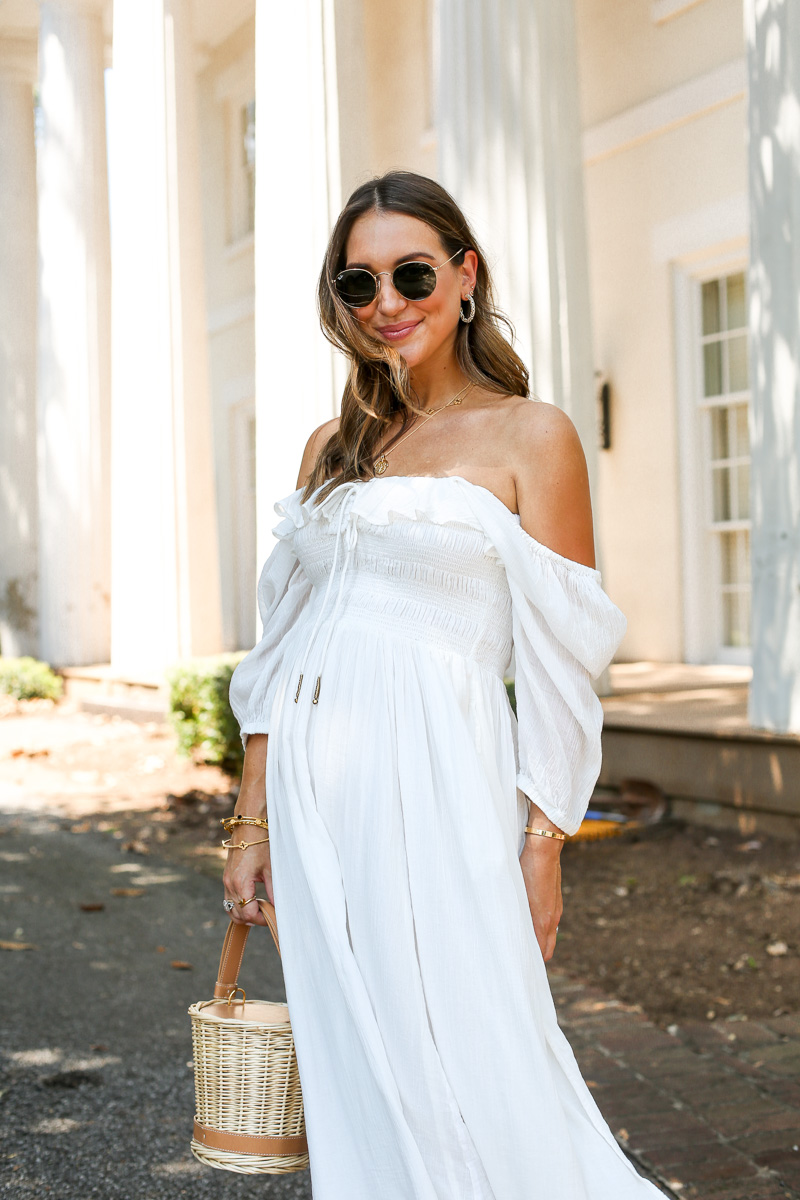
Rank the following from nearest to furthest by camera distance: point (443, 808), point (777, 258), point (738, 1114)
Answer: point (443, 808) → point (738, 1114) → point (777, 258)

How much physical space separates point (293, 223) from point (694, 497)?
12.5ft

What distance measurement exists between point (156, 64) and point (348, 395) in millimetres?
9919

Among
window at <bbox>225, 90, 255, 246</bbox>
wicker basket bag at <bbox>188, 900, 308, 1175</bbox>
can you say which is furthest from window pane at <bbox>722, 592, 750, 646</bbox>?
window at <bbox>225, 90, 255, 246</bbox>

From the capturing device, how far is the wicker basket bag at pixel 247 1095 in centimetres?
198

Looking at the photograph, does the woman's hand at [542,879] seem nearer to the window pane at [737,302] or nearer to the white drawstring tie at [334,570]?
the white drawstring tie at [334,570]

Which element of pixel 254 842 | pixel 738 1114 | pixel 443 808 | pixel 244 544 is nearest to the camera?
pixel 443 808

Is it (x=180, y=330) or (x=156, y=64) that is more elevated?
(x=156, y=64)

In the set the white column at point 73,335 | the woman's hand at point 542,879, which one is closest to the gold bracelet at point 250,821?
the woman's hand at point 542,879

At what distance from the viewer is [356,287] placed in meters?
2.15

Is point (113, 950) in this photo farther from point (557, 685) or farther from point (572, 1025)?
point (557, 685)

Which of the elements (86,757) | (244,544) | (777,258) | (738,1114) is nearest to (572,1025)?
(738,1114)

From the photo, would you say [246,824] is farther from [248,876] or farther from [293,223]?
[293,223]

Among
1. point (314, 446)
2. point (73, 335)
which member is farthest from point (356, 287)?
point (73, 335)

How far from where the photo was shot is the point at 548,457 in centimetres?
195
